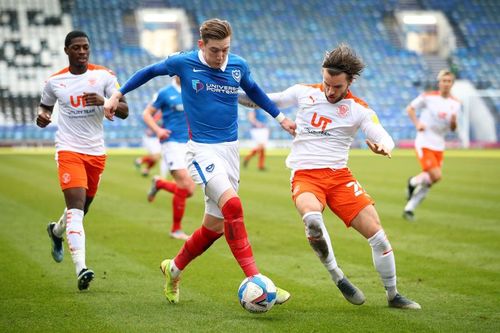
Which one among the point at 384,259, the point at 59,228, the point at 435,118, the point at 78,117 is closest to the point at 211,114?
the point at 384,259

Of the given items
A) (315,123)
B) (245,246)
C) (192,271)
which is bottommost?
(192,271)

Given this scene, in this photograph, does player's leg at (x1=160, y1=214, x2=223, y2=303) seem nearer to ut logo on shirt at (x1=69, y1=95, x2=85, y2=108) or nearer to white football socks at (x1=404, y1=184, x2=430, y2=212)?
ut logo on shirt at (x1=69, y1=95, x2=85, y2=108)

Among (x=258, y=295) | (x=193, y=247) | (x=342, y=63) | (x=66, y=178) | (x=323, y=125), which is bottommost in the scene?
(x=258, y=295)

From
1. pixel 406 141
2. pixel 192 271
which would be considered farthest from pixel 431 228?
pixel 406 141

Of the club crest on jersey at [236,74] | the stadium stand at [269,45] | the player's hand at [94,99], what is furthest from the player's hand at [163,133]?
the stadium stand at [269,45]

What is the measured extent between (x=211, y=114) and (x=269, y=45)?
122 ft

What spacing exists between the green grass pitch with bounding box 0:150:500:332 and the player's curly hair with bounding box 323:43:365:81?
6.59 feet

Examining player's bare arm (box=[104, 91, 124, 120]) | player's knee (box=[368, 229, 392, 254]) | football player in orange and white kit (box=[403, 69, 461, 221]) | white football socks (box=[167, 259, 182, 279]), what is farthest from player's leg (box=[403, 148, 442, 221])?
player's bare arm (box=[104, 91, 124, 120])

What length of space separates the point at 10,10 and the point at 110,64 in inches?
232

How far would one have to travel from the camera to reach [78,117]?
8766mm

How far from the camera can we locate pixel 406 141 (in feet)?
134

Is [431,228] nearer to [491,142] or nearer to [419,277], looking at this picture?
[419,277]

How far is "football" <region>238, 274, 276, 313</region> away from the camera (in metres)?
6.75

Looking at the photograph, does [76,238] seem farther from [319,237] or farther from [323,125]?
[323,125]
